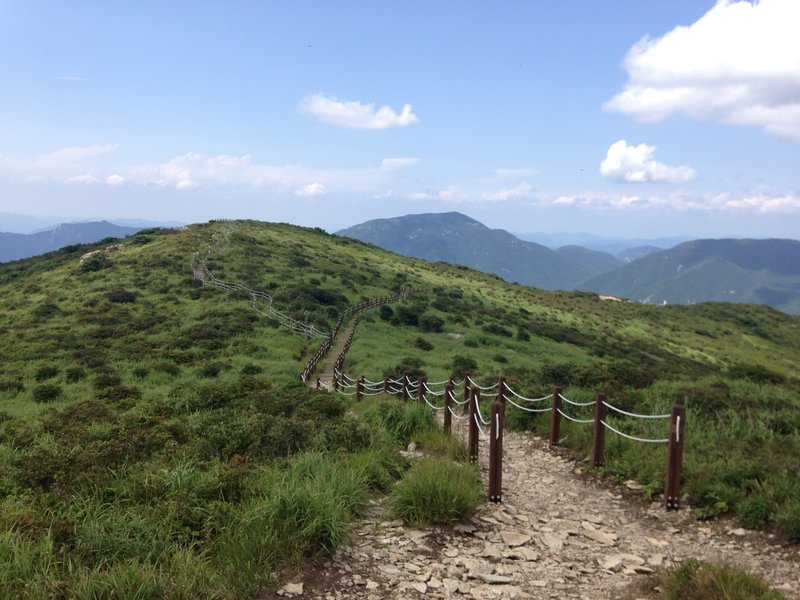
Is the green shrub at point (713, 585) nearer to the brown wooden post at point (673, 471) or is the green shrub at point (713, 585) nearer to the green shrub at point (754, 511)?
the green shrub at point (754, 511)

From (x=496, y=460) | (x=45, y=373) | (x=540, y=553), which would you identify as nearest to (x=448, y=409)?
(x=496, y=460)

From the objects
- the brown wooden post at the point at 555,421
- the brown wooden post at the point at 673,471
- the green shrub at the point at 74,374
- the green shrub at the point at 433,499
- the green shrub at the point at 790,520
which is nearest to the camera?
the green shrub at the point at 790,520

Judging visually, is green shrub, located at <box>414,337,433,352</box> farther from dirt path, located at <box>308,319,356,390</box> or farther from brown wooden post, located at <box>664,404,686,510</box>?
brown wooden post, located at <box>664,404,686,510</box>

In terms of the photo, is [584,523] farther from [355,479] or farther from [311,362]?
[311,362]

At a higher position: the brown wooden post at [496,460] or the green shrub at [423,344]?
the brown wooden post at [496,460]

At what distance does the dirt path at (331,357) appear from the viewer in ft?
75.0

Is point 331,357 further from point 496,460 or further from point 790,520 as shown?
point 790,520

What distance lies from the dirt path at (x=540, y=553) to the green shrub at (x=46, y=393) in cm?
1740

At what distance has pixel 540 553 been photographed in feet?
19.7

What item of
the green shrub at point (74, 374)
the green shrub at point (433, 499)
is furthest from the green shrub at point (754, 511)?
the green shrub at point (74, 374)

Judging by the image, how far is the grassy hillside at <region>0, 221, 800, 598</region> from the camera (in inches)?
210

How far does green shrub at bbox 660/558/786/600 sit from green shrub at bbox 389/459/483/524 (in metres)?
2.34

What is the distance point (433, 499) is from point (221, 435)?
404cm

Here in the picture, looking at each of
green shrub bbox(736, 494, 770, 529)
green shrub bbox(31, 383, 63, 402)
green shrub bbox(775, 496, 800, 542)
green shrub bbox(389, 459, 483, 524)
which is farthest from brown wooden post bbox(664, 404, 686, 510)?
green shrub bbox(31, 383, 63, 402)
